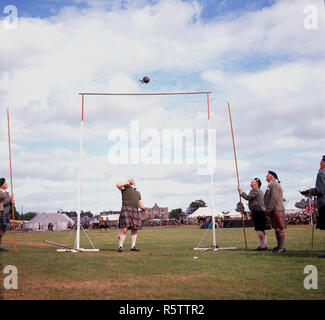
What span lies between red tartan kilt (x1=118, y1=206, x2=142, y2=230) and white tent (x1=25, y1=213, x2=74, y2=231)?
48.9m

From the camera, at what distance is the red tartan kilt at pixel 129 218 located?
33.8 ft

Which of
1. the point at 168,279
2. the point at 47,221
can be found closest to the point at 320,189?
the point at 168,279

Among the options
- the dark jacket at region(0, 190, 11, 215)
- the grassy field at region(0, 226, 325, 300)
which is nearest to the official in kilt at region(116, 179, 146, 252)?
the grassy field at region(0, 226, 325, 300)

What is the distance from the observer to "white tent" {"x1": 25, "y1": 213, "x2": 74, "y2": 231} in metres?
57.3

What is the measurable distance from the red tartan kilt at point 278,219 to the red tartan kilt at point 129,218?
11.3ft

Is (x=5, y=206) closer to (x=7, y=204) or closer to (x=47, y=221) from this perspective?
(x=7, y=204)

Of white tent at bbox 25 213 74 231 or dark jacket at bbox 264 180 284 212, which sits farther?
white tent at bbox 25 213 74 231

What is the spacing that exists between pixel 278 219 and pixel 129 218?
3.73m

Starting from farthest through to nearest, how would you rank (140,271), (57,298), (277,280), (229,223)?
(229,223) < (140,271) < (277,280) < (57,298)

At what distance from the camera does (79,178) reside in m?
10.8

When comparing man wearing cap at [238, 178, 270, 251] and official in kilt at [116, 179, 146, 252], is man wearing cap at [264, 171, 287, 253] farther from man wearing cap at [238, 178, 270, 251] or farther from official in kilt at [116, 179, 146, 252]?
official in kilt at [116, 179, 146, 252]
